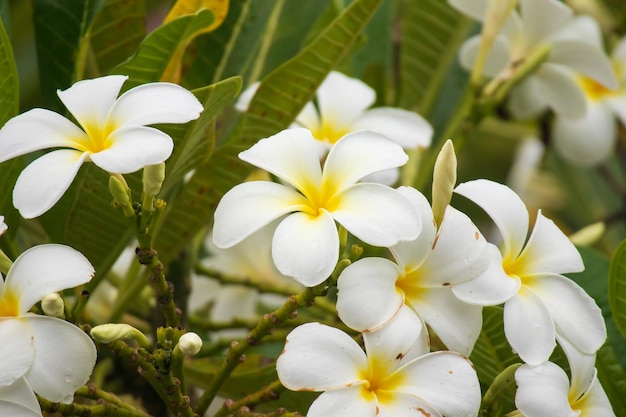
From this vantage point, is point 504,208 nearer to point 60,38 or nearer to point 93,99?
point 93,99

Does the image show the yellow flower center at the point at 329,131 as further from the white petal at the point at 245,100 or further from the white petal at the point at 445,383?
the white petal at the point at 445,383

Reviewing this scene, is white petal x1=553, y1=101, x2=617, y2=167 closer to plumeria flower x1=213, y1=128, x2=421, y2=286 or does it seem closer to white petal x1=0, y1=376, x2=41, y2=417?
plumeria flower x1=213, y1=128, x2=421, y2=286

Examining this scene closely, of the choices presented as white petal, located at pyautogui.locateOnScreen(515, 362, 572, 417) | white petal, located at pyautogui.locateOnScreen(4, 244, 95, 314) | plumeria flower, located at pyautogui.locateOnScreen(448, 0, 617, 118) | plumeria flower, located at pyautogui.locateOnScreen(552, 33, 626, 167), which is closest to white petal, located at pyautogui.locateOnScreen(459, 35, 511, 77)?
plumeria flower, located at pyautogui.locateOnScreen(448, 0, 617, 118)

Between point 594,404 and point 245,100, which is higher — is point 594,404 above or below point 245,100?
below

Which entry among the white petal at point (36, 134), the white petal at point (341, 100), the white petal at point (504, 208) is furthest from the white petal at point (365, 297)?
the white petal at point (341, 100)

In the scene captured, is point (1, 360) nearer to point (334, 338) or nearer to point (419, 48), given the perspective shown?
point (334, 338)

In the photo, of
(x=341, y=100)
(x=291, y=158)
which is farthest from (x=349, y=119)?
(x=291, y=158)

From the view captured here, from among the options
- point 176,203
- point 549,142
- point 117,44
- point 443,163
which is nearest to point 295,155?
point 443,163
